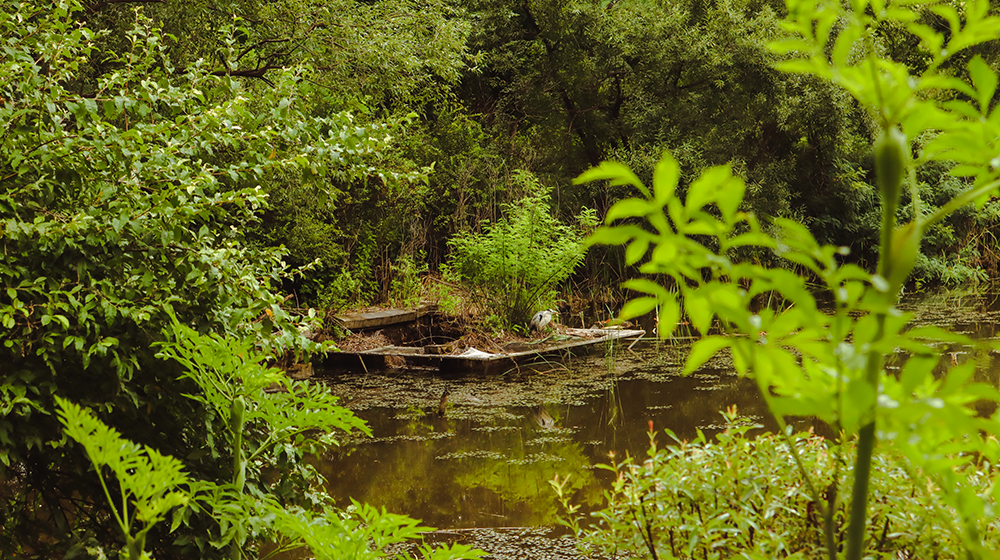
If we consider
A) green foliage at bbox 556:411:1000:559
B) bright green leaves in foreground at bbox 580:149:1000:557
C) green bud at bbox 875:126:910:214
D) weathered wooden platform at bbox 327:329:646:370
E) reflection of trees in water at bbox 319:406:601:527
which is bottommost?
weathered wooden platform at bbox 327:329:646:370

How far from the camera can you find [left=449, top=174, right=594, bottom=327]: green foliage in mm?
8547

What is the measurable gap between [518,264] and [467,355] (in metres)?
1.57

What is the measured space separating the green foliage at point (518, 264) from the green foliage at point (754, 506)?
656 cm

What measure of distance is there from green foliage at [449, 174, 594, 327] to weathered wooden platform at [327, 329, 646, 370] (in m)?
0.78

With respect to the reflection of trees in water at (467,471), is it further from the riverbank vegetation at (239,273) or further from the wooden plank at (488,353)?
the wooden plank at (488,353)

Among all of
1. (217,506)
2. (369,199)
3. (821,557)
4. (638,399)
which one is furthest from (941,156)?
(369,199)

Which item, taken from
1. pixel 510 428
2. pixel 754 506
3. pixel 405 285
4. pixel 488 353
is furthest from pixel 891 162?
pixel 405 285

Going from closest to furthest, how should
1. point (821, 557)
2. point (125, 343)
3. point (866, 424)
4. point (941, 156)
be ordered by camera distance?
1. point (866, 424)
2. point (941, 156)
3. point (821, 557)
4. point (125, 343)

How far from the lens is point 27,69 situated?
216 cm

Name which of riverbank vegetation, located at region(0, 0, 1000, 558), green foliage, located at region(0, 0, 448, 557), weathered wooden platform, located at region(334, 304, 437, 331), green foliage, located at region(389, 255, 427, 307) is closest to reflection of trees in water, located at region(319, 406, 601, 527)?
riverbank vegetation, located at region(0, 0, 1000, 558)

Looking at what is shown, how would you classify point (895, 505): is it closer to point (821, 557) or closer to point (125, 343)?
point (821, 557)

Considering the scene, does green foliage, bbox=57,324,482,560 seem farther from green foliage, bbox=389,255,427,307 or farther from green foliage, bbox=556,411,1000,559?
green foliage, bbox=389,255,427,307

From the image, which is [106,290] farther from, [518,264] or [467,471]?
[518,264]

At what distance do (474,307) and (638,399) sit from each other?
136 inches
